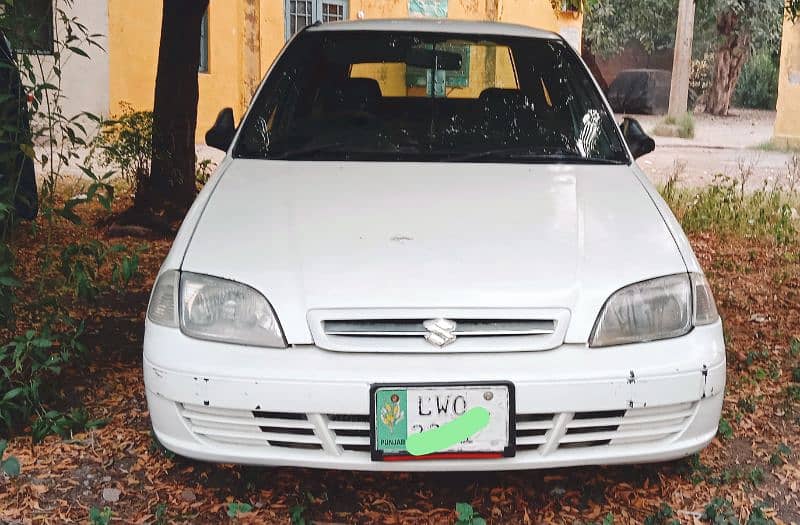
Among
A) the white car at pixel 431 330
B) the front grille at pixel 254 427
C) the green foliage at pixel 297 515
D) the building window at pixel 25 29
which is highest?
the building window at pixel 25 29

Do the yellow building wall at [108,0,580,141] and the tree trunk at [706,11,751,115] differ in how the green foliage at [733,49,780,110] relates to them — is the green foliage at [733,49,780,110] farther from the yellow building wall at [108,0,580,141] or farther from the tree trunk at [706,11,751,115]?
the yellow building wall at [108,0,580,141]

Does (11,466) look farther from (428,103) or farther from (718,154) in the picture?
(718,154)

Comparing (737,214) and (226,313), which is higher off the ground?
(226,313)

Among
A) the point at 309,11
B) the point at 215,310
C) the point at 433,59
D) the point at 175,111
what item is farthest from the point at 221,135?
the point at 309,11

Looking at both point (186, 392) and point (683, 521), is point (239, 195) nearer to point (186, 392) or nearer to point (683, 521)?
point (186, 392)

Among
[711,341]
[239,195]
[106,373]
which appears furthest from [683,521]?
[106,373]

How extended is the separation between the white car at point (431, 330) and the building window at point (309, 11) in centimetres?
1175

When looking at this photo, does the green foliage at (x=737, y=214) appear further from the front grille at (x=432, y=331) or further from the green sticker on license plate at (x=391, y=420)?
the green sticker on license plate at (x=391, y=420)

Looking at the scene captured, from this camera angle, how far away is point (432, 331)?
256 cm

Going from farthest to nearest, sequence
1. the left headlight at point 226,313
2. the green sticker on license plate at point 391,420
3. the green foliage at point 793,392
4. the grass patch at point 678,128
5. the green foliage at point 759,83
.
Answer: the green foliage at point 759,83, the grass patch at point 678,128, the green foliage at point 793,392, the left headlight at point 226,313, the green sticker on license plate at point 391,420

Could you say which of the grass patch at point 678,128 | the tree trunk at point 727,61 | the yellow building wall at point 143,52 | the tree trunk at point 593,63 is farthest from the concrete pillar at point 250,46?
the tree trunk at point 727,61

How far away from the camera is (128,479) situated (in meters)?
3.15

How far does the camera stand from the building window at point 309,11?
1444 cm

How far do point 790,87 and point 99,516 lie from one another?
14743 millimetres
